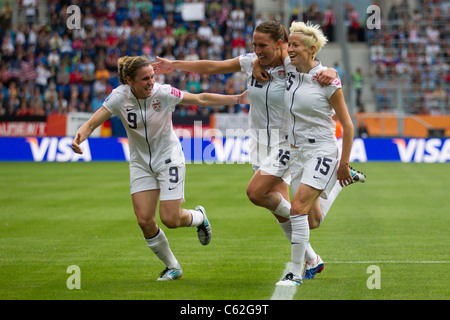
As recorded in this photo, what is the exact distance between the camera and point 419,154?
80.2 feet

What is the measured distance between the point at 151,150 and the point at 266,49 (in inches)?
61.5

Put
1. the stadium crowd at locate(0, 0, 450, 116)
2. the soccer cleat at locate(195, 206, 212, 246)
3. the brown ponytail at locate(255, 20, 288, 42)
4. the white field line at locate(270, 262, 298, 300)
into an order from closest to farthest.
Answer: the white field line at locate(270, 262, 298, 300), the brown ponytail at locate(255, 20, 288, 42), the soccer cleat at locate(195, 206, 212, 246), the stadium crowd at locate(0, 0, 450, 116)

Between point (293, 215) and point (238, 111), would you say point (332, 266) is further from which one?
point (238, 111)

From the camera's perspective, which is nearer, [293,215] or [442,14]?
[293,215]

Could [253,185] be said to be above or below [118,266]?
above

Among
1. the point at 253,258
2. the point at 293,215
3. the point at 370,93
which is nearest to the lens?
the point at 293,215

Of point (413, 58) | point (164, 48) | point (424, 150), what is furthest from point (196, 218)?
point (413, 58)

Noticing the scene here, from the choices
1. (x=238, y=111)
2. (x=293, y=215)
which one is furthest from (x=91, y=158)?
(x=293, y=215)

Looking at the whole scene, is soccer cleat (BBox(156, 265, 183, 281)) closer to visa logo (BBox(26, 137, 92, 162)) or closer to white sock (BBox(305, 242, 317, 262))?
white sock (BBox(305, 242, 317, 262))

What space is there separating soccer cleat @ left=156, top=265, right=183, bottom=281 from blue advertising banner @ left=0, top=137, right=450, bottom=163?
1625 cm

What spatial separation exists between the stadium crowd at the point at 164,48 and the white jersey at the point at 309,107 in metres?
21.7

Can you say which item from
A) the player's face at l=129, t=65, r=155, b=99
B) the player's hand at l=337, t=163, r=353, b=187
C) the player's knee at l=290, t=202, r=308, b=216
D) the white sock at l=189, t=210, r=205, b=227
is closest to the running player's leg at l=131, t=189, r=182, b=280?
the white sock at l=189, t=210, r=205, b=227

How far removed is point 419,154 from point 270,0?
45.3 ft

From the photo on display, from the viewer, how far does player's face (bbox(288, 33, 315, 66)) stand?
7.00 m
